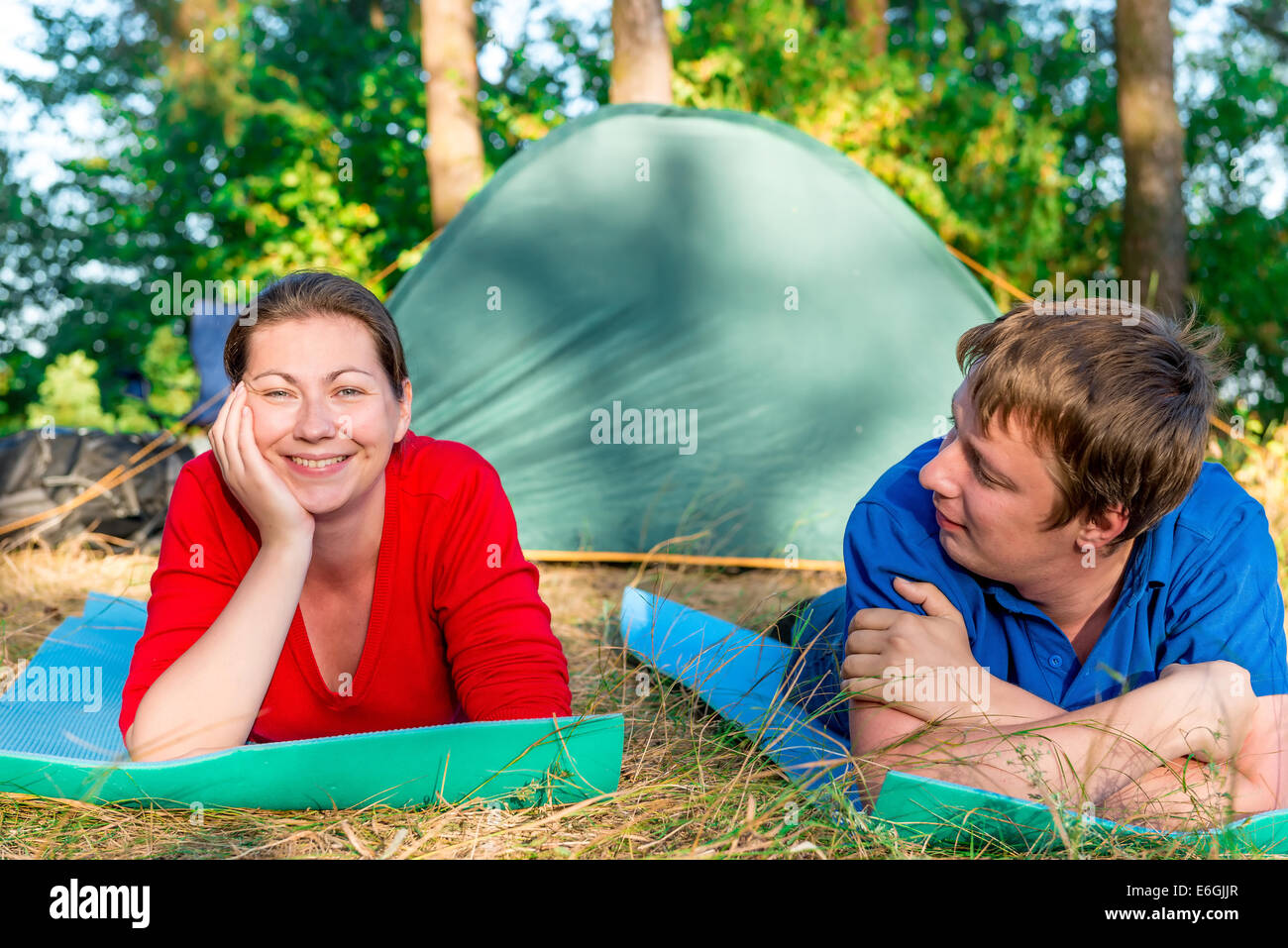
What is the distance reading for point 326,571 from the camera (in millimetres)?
1761

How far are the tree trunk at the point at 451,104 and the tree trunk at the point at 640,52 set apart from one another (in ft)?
4.74

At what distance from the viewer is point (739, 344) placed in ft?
12.6

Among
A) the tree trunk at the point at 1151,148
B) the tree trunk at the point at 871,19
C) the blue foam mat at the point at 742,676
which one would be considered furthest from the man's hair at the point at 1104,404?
the tree trunk at the point at 871,19

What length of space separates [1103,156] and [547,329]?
586 cm

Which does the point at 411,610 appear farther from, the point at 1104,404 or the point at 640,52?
the point at 640,52

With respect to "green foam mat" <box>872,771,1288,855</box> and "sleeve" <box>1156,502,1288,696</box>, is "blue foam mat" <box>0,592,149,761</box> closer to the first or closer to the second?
"green foam mat" <box>872,771,1288,855</box>

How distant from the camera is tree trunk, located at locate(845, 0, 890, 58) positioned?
6.82 meters

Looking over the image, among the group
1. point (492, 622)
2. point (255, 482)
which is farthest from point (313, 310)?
point (492, 622)

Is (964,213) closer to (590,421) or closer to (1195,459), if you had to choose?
(590,421)

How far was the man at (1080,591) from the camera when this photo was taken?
142 centimetres

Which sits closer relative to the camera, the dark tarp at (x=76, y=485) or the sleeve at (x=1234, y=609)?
the sleeve at (x=1234, y=609)

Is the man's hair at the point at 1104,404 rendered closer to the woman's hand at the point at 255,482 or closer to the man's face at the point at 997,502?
the man's face at the point at 997,502

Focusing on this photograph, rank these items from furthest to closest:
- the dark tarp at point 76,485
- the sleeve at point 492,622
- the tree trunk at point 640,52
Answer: the tree trunk at point 640,52, the dark tarp at point 76,485, the sleeve at point 492,622
